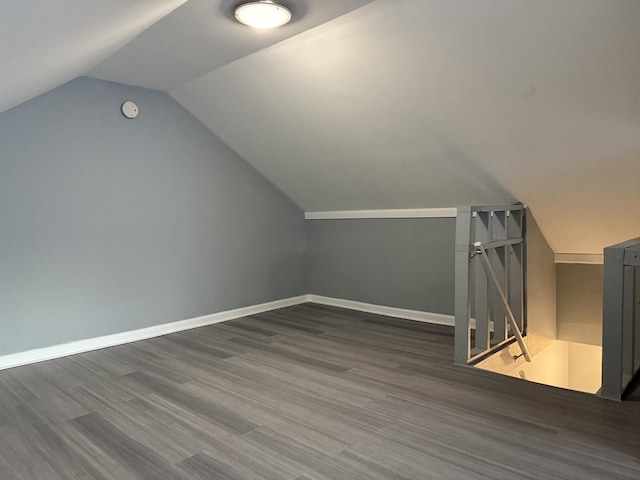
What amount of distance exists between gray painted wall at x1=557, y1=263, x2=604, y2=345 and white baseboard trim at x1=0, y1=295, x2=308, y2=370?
287cm

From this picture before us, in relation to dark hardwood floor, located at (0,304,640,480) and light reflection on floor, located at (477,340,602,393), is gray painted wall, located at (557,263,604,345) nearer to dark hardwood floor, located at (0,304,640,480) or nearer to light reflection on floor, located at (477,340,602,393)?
light reflection on floor, located at (477,340,602,393)

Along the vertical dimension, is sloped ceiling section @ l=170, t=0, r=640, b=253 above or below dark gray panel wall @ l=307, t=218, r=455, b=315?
above

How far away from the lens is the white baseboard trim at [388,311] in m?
4.50

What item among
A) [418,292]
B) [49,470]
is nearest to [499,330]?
[418,292]

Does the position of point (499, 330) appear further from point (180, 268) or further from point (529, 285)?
point (180, 268)

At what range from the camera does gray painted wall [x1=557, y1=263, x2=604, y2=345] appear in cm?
416

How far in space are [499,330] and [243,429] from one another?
7.79 feet

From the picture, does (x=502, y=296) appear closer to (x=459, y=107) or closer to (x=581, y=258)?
(x=581, y=258)

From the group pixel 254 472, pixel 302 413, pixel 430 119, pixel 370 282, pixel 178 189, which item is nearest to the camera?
pixel 254 472

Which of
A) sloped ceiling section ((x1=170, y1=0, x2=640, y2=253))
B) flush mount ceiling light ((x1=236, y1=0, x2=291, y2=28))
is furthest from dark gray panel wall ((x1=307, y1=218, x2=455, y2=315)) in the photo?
flush mount ceiling light ((x1=236, y1=0, x2=291, y2=28))

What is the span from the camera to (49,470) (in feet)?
6.70

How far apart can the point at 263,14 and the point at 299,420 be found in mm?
2258

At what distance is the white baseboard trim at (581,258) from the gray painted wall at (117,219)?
2949 mm

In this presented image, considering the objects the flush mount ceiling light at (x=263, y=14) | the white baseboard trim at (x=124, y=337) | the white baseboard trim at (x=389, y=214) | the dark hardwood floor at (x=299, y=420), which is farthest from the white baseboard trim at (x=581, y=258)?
the flush mount ceiling light at (x=263, y=14)
